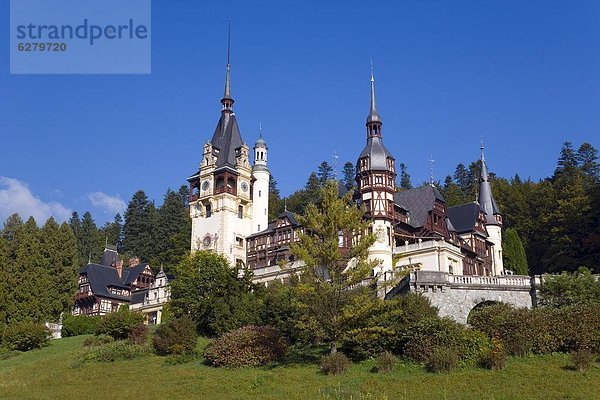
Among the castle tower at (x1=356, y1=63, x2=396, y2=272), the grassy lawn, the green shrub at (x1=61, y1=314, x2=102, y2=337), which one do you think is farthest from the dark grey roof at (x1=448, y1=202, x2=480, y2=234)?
the grassy lawn

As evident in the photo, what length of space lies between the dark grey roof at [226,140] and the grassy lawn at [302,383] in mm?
38285

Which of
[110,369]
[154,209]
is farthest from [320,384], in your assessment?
[154,209]

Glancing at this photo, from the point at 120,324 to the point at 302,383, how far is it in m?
19.8

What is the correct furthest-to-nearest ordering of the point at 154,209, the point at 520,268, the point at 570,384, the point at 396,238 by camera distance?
the point at 154,209
the point at 520,268
the point at 396,238
the point at 570,384

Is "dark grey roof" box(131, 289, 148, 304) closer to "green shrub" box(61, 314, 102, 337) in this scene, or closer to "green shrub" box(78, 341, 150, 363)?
"green shrub" box(61, 314, 102, 337)

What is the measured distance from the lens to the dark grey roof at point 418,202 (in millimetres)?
66438

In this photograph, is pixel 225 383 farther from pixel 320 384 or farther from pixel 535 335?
pixel 535 335

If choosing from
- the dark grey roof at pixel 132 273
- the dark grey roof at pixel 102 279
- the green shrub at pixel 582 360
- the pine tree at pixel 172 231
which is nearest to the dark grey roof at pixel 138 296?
the dark grey roof at pixel 102 279

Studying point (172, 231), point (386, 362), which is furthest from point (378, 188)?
point (172, 231)

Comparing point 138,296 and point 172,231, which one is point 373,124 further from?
point 172,231

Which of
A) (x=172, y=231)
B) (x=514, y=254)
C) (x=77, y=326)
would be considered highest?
(x=172, y=231)

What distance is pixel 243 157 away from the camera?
77.2 meters

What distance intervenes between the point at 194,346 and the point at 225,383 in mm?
8662

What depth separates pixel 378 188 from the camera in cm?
6378
